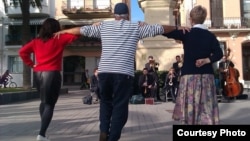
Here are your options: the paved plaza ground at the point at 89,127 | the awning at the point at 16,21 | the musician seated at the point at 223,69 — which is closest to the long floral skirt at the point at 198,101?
the paved plaza ground at the point at 89,127

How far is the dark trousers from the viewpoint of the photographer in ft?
16.4

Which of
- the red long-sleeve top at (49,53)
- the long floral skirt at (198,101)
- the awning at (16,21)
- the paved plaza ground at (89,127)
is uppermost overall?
the awning at (16,21)

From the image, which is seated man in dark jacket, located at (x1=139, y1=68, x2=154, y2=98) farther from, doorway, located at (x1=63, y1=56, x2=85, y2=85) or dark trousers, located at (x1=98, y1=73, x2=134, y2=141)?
doorway, located at (x1=63, y1=56, x2=85, y2=85)

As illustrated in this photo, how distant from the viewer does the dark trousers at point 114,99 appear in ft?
16.4

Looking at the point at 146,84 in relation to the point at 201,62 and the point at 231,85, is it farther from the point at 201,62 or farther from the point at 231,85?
the point at 201,62

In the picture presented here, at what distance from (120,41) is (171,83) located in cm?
998

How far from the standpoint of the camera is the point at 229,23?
3444 centimetres

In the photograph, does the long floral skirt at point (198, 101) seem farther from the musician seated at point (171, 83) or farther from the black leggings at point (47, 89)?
the musician seated at point (171, 83)

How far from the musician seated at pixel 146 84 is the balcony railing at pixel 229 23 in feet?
67.7

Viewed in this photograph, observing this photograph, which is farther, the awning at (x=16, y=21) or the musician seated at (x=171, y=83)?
the awning at (x=16, y=21)

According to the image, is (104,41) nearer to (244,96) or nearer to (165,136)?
(165,136)

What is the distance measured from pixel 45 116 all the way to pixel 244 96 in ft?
38.0

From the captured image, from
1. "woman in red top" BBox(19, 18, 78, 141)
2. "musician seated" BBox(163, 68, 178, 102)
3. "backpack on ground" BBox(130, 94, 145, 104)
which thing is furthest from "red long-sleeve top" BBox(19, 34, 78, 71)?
"musician seated" BBox(163, 68, 178, 102)

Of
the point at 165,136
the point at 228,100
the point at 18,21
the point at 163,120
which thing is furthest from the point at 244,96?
the point at 18,21
